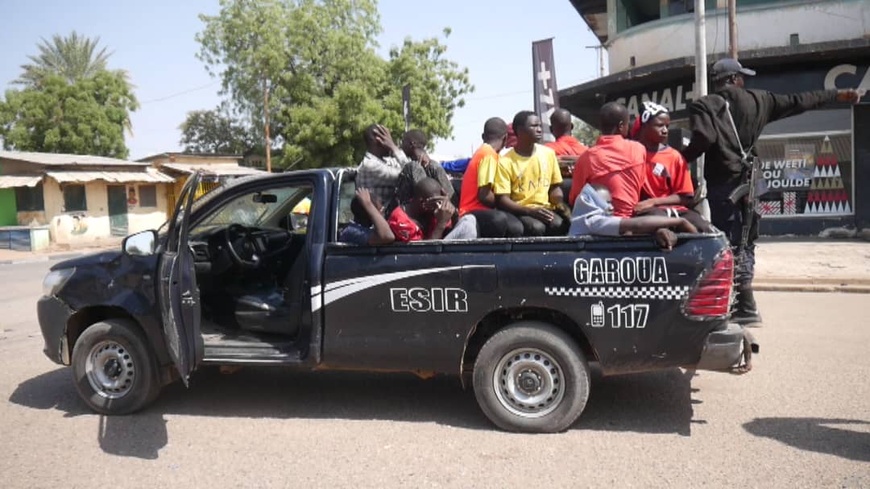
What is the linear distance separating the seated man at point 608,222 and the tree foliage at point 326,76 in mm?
26258

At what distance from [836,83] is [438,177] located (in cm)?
1349

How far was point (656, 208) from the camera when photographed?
4871 mm

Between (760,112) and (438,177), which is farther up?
(760,112)

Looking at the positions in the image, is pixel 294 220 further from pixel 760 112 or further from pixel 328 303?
pixel 760 112

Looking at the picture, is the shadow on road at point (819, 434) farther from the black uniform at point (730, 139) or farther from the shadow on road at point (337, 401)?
the black uniform at point (730, 139)

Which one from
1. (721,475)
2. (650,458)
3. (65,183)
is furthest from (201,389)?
(65,183)

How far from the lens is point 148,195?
1215 inches

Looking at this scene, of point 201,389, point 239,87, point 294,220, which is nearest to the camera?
point 201,389

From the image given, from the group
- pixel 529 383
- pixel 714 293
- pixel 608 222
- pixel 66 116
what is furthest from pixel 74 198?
pixel 714 293

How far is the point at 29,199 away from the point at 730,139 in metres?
27.0

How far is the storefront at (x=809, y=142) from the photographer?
51.1ft

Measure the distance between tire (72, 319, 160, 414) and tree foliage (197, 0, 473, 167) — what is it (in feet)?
A: 84.4

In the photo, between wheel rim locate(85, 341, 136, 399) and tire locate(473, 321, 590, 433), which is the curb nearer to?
tire locate(473, 321, 590, 433)

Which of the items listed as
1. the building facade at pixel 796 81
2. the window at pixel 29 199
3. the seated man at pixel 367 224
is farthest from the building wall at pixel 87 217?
the seated man at pixel 367 224
